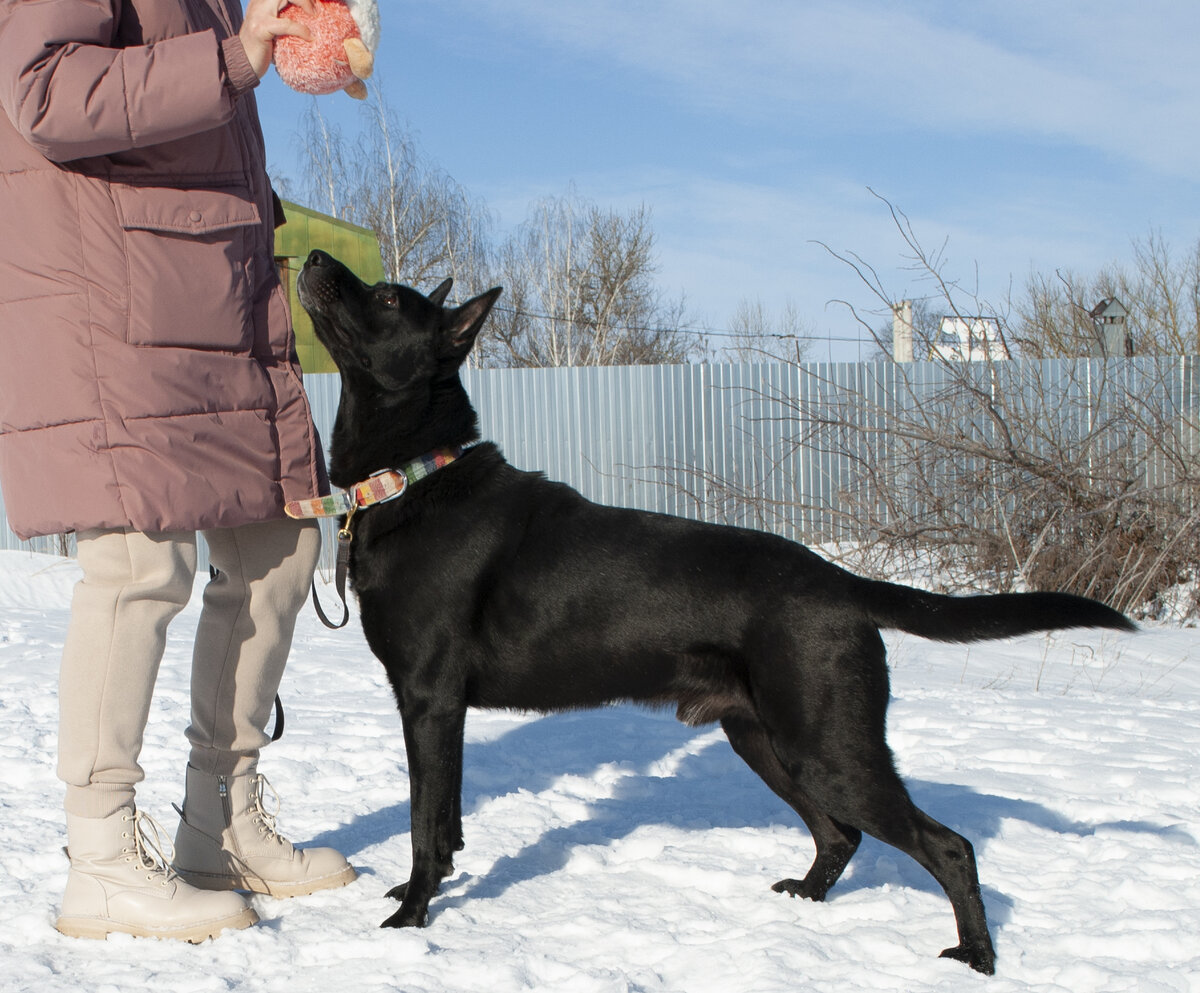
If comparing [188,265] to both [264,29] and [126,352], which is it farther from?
[264,29]

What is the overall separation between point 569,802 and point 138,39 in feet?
7.75

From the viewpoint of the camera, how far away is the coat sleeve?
6.34 feet

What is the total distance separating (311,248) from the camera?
12242 mm

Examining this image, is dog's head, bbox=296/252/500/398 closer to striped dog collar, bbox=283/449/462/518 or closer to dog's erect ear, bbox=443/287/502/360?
dog's erect ear, bbox=443/287/502/360

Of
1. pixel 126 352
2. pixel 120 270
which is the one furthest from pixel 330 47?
pixel 126 352

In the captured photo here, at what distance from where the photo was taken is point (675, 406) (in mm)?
12281

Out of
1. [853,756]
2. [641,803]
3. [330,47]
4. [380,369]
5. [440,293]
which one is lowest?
[641,803]

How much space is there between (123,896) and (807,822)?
164 cm

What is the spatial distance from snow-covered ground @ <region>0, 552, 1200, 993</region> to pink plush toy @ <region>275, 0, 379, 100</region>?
1802 millimetres

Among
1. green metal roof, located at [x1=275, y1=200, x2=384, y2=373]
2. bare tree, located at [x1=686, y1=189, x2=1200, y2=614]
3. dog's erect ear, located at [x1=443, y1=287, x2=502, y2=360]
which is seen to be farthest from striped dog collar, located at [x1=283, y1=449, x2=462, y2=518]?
green metal roof, located at [x1=275, y1=200, x2=384, y2=373]

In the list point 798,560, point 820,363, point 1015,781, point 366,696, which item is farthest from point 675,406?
point 798,560

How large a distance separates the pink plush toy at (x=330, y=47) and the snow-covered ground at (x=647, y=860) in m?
1.80

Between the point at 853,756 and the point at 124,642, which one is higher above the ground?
the point at 124,642

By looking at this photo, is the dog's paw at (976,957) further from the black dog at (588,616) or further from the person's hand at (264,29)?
the person's hand at (264,29)
